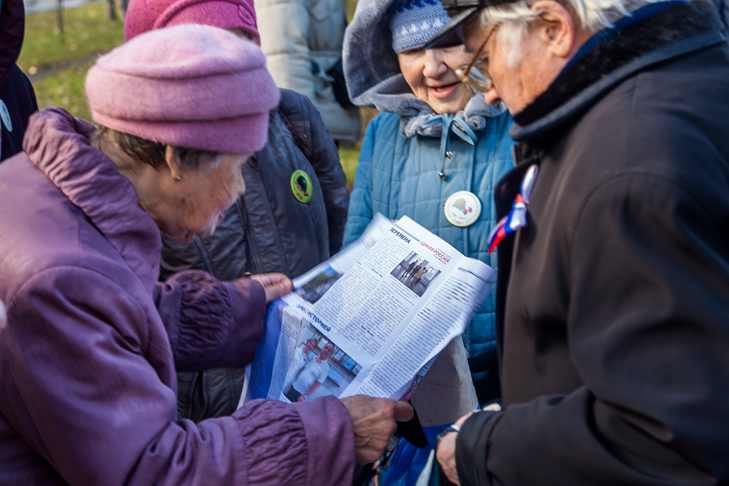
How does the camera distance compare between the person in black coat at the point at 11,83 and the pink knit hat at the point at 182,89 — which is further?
the person in black coat at the point at 11,83

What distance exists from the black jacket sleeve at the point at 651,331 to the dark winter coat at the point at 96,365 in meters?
0.59

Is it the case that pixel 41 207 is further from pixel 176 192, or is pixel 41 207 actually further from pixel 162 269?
pixel 162 269

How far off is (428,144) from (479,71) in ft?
2.82

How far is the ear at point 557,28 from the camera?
1.50m

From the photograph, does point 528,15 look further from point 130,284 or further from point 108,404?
point 108,404

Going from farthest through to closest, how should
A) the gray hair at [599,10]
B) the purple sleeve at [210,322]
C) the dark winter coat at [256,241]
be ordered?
1. the dark winter coat at [256,241]
2. the purple sleeve at [210,322]
3. the gray hair at [599,10]

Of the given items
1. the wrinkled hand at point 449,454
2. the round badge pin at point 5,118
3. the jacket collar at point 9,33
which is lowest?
the wrinkled hand at point 449,454

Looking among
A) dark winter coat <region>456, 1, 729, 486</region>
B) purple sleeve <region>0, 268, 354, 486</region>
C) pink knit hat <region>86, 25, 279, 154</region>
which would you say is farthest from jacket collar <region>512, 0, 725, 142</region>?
purple sleeve <region>0, 268, 354, 486</region>

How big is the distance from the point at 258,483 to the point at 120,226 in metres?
0.54

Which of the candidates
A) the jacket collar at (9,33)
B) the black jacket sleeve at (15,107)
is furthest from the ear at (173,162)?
the jacket collar at (9,33)

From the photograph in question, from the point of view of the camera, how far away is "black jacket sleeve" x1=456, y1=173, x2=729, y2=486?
1.33m

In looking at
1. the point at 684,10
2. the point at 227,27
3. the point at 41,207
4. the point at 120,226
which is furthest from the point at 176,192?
the point at 227,27

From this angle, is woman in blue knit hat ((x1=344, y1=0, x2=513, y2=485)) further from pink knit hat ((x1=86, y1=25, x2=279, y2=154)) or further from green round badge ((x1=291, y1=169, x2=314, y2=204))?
pink knit hat ((x1=86, y1=25, x2=279, y2=154))

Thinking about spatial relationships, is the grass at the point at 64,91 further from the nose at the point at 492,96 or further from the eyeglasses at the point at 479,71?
the nose at the point at 492,96
